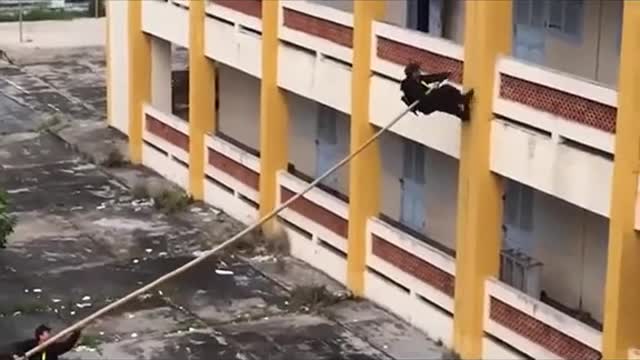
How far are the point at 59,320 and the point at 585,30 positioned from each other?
6033mm

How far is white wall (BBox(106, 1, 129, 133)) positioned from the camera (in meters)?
22.4

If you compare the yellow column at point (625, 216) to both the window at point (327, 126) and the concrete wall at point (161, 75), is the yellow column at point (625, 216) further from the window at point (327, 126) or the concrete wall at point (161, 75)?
the concrete wall at point (161, 75)

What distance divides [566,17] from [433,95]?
6.72 feet

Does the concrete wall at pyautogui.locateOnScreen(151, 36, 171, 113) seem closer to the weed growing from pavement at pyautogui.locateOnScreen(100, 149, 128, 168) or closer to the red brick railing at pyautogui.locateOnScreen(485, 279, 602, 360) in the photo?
the weed growing from pavement at pyautogui.locateOnScreen(100, 149, 128, 168)

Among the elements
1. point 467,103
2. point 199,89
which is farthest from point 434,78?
point 199,89

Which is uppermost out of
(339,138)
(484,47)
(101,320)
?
(484,47)

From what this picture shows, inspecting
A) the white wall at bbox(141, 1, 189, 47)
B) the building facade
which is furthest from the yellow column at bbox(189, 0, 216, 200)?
the white wall at bbox(141, 1, 189, 47)

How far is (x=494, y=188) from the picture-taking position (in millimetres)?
13461

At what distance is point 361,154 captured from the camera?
15414 millimetres

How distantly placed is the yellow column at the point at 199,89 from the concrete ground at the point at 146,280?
0.75m

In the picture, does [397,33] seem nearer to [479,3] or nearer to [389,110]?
[389,110]

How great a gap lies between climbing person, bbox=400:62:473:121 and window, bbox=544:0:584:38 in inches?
62.1

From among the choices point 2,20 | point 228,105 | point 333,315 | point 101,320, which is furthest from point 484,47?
point 2,20

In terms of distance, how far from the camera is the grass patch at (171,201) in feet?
63.2
